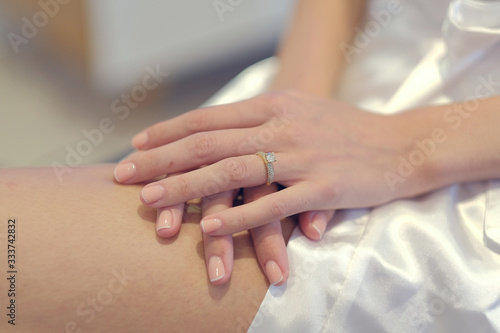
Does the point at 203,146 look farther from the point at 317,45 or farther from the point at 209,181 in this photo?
the point at 317,45

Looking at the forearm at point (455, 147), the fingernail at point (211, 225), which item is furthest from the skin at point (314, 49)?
the forearm at point (455, 147)

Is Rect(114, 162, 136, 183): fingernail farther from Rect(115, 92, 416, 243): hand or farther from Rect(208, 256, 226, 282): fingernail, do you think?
Rect(208, 256, 226, 282): fingernail

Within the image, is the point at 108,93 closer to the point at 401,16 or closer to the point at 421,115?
the point at 401,16

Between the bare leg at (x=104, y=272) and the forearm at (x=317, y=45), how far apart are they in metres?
0.45

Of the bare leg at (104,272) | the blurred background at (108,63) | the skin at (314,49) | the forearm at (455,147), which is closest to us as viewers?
the bare leg at (104,272)

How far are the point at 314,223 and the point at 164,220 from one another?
0.20 meters

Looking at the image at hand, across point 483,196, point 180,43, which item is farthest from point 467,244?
point 180,43

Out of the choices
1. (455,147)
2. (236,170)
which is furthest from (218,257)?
(455,147)

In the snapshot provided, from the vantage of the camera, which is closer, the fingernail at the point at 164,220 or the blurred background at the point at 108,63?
the fingernail at the point at 164,220

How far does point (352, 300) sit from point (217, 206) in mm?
212

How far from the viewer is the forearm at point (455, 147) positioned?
0.73 meters

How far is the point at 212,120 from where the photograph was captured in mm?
761

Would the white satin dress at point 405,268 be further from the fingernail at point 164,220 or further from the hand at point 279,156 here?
the fingernail at point 164,220

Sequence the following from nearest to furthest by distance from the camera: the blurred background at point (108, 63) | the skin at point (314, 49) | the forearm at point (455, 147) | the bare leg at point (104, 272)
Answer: the bare leg at point (104, 272)
the forearm at point (455, 147)
the skin at point (314, 49)
the blurred background at point (108, 63)
